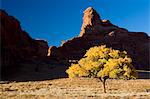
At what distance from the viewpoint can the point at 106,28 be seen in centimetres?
16612

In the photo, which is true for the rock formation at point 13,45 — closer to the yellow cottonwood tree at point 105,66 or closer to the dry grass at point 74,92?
the dry grass at point 74,92

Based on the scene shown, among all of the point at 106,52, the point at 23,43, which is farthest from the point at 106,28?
the point at 106,52

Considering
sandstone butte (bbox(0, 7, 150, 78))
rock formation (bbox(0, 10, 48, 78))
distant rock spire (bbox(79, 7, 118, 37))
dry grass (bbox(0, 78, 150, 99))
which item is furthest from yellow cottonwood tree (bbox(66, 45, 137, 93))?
distant rock spire (bbox(79, 7, 118, 37))

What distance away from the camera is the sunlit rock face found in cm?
15262

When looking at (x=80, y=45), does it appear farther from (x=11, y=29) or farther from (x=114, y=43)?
(x=11, y=29)

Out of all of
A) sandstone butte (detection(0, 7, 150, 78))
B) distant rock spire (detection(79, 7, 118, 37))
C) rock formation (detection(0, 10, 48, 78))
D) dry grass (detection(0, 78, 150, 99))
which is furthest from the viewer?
distant rock spire (detection(79, 7, 118, 37))

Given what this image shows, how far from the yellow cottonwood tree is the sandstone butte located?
183ft

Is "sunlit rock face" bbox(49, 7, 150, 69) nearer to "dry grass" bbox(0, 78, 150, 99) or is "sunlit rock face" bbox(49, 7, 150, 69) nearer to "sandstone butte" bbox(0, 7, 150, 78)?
"sandstone butte" bbox(0, 7, 150, 78)

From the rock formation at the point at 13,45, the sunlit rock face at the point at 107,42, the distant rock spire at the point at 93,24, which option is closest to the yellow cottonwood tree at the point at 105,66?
the rock formation at the point at 13,45

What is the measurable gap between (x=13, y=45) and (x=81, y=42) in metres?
43.0

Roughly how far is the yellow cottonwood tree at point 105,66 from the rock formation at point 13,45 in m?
51.1

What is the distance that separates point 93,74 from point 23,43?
71152 millimetres

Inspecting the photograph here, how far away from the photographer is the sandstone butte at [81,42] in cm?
11738

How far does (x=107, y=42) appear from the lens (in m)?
157
